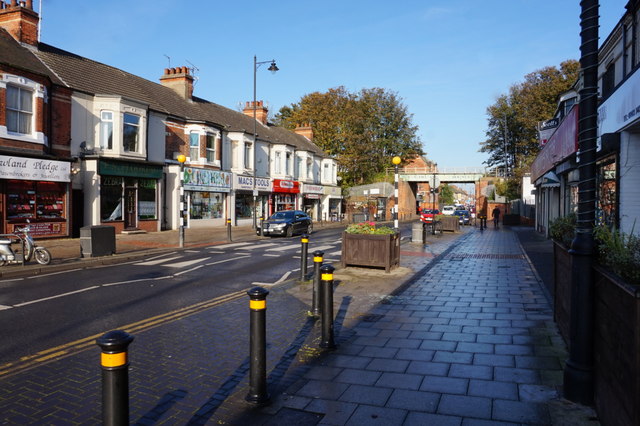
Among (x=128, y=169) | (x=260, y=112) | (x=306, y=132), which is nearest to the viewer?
(x=128, y=169)

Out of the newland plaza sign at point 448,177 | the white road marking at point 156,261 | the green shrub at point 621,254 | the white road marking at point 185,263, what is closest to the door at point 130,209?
the white road marking at point 156,261

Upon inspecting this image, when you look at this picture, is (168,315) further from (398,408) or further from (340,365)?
(398,408)

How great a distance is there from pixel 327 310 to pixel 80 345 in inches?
126

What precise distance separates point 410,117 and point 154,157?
45.6 meters

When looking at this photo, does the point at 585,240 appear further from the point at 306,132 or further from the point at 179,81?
the point at 306,132

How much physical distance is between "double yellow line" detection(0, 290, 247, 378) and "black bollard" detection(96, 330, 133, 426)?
299 centimetres

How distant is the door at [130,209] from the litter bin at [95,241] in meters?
9.83

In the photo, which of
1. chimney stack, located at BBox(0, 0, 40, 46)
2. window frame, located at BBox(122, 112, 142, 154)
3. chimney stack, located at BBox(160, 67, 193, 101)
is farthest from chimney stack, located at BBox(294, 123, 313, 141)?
chimney stack, located at BBox(0, 0, 40, 46)

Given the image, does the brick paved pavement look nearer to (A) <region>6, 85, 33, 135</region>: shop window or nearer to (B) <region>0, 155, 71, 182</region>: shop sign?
(B) <region>0, 155, 71, 182</region>: shop sign

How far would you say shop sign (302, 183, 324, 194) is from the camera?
142 ft

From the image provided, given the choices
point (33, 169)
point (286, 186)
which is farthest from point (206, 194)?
point (33, 169)

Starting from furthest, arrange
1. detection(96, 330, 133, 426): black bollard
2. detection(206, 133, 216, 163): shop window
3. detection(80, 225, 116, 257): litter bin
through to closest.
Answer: detection(206, 133, 216, 163): shop window, detection(80, 225, 116, 257): litter bin, detection(96, 330, 133, 426): black bollard

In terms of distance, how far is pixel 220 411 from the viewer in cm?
403

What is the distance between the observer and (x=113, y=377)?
2.68m
